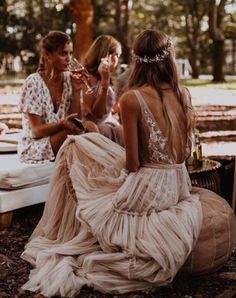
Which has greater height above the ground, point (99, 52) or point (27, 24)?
point (27, 24)

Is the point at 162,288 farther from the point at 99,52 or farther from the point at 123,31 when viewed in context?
the point at 123,31

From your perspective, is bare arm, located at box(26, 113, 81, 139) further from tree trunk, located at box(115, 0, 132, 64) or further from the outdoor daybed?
tree trunk, located at box(115, 0, 132, 64)

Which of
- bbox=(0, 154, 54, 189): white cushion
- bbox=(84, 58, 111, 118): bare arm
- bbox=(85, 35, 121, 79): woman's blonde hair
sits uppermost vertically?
bbox=(85, 35, 121, 79): woman's blonde hair

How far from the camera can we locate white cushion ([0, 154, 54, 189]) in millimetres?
4094

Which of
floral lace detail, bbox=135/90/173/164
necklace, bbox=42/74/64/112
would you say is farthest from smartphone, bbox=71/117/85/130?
floral lace detail, bbox=135/90/173/164

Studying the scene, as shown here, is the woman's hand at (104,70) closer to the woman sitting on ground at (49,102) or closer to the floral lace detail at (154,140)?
the woman sitting on ground at (49,102)

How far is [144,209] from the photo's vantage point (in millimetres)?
3127

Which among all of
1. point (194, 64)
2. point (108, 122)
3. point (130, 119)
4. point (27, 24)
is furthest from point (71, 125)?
point (194, 64)

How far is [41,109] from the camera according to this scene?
14.2 feet

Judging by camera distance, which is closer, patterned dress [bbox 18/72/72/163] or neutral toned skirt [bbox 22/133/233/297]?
neutral toned skirt [bbox 22/133/233/297]

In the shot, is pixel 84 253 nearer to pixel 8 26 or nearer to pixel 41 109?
pixel 41 109

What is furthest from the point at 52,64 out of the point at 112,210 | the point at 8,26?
the point at 8,26

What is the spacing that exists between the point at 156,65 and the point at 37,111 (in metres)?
1.41

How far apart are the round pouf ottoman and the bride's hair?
471 mm
